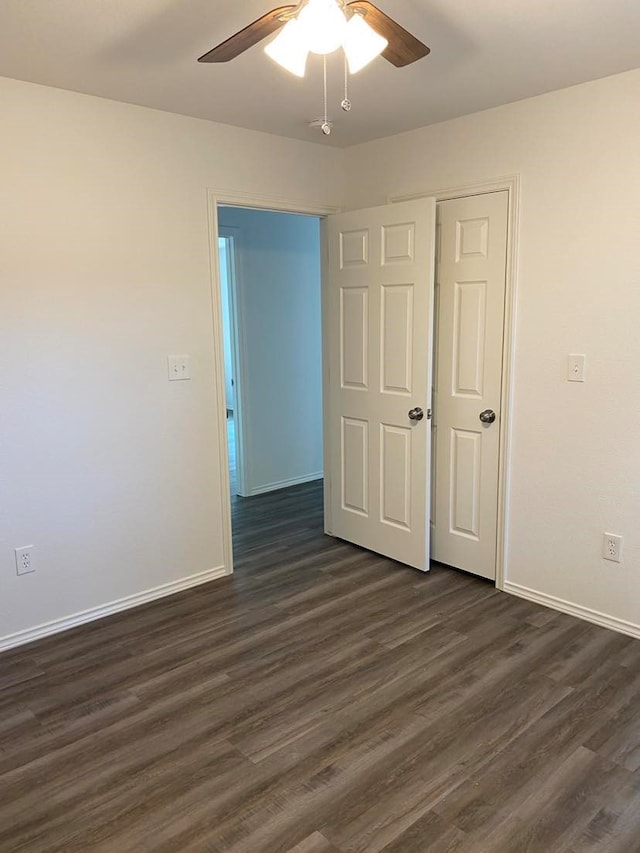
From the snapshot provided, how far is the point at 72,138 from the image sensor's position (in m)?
2.71

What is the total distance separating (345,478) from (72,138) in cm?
234

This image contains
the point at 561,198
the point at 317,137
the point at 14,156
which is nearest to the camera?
the point at 14,156

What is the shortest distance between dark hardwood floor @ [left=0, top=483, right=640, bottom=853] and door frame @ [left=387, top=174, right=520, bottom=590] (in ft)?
1.14

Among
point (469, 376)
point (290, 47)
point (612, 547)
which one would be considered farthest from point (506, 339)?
point (290, 47)

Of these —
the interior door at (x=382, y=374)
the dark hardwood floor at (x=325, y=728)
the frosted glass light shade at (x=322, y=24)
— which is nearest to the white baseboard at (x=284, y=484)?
the interior door at (x=382, y=374)

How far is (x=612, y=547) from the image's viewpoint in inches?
111

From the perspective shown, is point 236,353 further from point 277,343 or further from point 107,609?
point 107,609

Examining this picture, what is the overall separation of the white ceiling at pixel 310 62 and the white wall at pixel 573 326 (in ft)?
0.56

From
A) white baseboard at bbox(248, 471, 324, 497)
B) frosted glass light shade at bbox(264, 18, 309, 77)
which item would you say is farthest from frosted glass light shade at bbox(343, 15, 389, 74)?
white baseboard at bbox(248, 471, 324, 497)

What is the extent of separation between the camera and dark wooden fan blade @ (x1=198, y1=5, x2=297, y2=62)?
65.2 inches

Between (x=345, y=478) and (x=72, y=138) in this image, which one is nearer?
(x=72, y=138)

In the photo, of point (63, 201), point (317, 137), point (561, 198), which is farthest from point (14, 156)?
point (561, 198)

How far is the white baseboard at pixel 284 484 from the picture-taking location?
5.07m

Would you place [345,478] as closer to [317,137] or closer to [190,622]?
[190,622]
